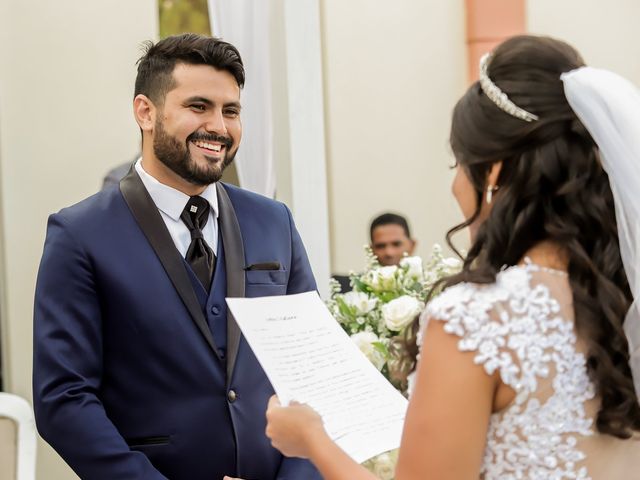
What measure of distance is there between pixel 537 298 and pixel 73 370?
1117 mm

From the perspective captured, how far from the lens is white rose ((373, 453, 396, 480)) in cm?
254

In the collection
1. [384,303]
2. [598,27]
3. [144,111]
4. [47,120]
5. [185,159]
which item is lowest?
[384,303]

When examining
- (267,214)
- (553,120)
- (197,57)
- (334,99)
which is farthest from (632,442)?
(334,99)

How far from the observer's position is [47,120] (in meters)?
5.54

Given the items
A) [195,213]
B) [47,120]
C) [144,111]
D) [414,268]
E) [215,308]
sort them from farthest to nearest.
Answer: [47,120], [414,268], [144,111], [195,213], [215,308]

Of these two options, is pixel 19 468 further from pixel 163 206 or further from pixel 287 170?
pixel 287 170

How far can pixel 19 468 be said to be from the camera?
2908 mm

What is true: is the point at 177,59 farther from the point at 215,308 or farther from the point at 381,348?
the point at 381,348

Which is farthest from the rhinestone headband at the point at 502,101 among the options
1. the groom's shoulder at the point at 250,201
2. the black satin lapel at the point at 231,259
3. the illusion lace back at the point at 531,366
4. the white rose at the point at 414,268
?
the white rose at the point at 414,268

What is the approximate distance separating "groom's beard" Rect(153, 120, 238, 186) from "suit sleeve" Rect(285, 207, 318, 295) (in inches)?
12.2

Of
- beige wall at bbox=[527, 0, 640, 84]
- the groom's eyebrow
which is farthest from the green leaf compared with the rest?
beige wall at bbox=[527, 0, 640, 84]

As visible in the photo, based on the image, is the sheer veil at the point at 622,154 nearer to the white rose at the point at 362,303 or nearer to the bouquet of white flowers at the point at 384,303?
the bouquet of white flowers at the point at 384,303

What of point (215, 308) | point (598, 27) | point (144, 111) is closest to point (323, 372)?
point (215, 308)

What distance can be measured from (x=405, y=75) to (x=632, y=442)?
5933 millimetres
